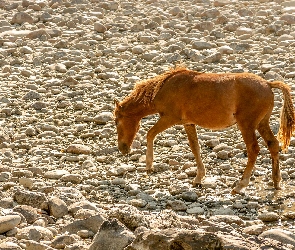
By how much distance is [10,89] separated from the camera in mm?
14258

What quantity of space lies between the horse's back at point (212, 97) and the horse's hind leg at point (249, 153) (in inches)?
9.7

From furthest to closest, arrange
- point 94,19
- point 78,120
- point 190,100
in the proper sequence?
point 94,19 < point 78,120 < point 190,100

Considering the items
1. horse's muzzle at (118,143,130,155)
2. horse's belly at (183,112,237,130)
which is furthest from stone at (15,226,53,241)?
horse's muzzle at (118,143,130,155)

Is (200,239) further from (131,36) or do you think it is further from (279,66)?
(131,36)

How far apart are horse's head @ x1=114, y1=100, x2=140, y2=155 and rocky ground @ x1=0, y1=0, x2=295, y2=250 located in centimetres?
23

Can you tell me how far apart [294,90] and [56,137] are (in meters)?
4.30

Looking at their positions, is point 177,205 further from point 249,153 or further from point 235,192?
point 249,153

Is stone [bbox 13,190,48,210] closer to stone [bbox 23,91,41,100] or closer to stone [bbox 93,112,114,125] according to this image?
stone [bbox 93,112,114,125]

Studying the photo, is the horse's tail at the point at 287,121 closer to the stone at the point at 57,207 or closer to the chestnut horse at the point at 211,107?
the chestnut horse at the point at 211,107

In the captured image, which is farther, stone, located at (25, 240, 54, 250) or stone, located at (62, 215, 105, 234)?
stone, located at (62, 215, 105, 234)

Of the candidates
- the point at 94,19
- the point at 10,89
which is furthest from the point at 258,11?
the point at 10,89

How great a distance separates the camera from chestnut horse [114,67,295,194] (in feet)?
32.7

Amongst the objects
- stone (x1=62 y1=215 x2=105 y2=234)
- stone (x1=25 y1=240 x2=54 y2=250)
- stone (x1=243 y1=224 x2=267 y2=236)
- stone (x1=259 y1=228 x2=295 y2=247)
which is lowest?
stone (x1=243 y1=224 x2=267 y2=236)

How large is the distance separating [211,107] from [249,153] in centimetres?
79
